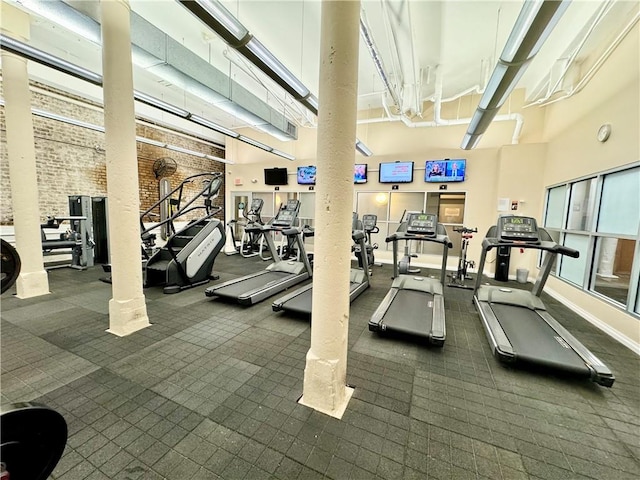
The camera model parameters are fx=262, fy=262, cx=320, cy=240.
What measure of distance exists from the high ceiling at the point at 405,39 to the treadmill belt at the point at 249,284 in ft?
11.8

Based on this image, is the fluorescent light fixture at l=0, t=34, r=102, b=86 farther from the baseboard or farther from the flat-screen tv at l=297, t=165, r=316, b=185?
the baseboard

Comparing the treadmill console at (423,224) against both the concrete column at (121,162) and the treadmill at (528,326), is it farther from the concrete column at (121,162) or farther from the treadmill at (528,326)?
the concrete column at (121,162)

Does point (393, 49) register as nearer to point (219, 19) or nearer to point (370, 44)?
point (370, 44)

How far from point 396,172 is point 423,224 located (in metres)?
3.30

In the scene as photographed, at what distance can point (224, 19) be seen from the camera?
261 centimetres

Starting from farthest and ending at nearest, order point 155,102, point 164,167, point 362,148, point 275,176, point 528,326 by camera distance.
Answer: point 275,176
point 164,167
point 362,148
point 155,102
point 528,326

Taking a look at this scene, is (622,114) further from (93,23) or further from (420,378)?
(93,23)

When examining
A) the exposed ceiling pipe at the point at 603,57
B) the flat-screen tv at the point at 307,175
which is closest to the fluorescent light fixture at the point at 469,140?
the exposed ceiling pipe at the point at 603,57

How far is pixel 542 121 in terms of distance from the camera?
6.06 m

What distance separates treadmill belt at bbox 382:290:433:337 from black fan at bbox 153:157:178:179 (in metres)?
8.15

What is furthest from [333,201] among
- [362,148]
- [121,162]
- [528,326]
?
[362,148]

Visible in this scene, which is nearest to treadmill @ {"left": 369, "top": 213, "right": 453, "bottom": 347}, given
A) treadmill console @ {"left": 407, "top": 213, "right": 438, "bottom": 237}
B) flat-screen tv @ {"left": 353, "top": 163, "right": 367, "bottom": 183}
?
treadmill console @ {"left": 407, "top": 213, "right": 438, "bottom": 237}

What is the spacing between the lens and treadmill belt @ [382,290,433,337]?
2801mm

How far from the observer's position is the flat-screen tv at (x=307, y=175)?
27.5 ft
